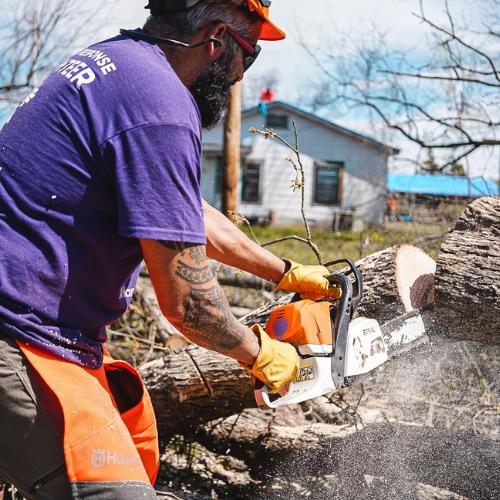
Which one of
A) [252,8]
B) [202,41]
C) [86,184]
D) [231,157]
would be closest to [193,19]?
[202,41]

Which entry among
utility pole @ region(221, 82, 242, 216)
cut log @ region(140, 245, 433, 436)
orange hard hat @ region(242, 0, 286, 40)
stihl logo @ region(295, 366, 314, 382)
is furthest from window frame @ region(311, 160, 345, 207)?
orange hard hat @ region(242, 0, 286, 40)

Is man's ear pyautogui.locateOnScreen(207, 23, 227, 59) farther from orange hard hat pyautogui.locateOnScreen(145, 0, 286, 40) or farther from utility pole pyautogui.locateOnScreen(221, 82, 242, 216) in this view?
utility pole pyautogui.locateOnScreen(221, 82, 242, 216)

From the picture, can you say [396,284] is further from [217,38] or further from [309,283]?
[217,38]

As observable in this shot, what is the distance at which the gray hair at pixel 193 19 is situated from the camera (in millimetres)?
2021

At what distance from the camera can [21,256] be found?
5.79 feet

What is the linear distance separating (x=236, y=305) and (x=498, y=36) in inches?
140

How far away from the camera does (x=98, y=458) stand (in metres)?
1.79

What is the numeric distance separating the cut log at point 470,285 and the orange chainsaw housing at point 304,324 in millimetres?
762

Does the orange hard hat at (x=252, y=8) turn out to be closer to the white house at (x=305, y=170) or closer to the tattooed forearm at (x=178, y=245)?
the tattooed forearm at (x=178, y=245)

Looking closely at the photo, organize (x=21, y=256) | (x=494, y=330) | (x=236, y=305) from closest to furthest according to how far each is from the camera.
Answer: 1. (x=21, y=256)
2. (x=494, y=330)
3. (x=236, y=305)

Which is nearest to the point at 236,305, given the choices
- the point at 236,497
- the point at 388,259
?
the point at 236,497

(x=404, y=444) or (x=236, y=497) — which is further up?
(x=404, y=444)

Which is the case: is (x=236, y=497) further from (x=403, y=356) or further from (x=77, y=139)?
(x=77, y=139)

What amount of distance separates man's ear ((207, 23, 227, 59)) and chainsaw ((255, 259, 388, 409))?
0.98 metres
